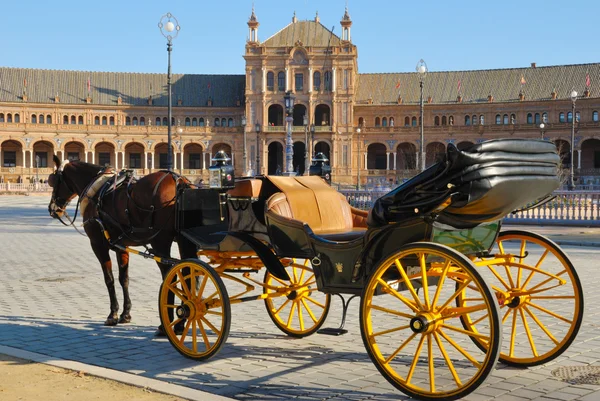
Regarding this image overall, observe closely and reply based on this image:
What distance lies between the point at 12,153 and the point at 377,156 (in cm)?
4036

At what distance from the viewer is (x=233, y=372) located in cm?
595

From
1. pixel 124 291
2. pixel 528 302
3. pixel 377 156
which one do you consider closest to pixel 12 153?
pixel 377 156

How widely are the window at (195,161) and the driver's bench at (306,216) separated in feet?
268

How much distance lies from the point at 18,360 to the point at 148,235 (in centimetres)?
172

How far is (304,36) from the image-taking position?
84.1m

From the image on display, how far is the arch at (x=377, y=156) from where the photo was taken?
85688mm

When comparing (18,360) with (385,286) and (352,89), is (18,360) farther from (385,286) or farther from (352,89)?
(352,89)

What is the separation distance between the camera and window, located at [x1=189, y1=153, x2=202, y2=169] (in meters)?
87.7

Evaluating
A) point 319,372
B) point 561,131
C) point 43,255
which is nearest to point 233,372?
point 319,372

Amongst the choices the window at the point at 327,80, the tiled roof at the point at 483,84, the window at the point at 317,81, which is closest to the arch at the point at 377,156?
the tiled roof at the point at 483,84

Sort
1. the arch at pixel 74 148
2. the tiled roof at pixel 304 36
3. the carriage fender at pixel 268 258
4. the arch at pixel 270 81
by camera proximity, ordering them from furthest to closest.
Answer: the arch at pixel 74 148 → the tiled roof at pixel 304 36 → the arch at pixel 270 81 → the carriage fender at pixel 268 258

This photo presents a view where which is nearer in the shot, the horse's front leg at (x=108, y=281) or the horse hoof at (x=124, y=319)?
the horse's front leg at (x=108, y=281)

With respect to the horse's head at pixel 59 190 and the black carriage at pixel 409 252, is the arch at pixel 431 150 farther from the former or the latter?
the black carriage at pixel 409 252

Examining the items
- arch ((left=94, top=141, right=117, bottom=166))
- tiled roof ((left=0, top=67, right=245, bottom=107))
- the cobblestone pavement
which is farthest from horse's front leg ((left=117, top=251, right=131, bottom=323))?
tiled roof ((left=0, top=67, right=245, bottom=107))
